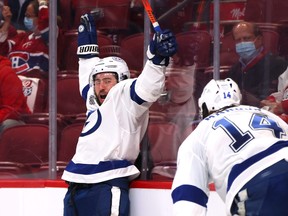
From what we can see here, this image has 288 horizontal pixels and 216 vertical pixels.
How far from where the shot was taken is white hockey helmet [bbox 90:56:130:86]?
20.7 ft

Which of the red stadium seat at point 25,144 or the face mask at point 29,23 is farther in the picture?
the face mask at point 29,23

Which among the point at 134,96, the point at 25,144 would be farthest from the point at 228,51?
the point at 25,144

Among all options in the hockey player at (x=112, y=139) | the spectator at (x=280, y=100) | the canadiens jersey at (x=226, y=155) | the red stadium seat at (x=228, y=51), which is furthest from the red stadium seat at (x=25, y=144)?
the canadiens jersey at (x=226, y=155)

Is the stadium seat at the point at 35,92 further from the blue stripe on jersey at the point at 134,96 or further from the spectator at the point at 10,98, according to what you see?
the blue stripe on jersey at the point at 134,96

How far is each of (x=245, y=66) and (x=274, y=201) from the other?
4.41ft

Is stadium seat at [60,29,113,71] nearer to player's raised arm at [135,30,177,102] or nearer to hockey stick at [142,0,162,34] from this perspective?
hockey stick at [142,0,162,34]

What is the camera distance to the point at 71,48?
6730 millimetres

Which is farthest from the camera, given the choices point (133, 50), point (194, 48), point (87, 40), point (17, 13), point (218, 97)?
point (17, 13)

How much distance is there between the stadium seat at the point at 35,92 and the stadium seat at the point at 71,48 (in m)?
0.15

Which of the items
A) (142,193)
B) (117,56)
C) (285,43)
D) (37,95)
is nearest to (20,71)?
(37,95)

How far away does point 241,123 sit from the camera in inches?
200

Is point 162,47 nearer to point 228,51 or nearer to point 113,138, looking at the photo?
point 228,51

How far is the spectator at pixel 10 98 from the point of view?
670 centimetres

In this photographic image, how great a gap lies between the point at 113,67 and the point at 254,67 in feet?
2.43
